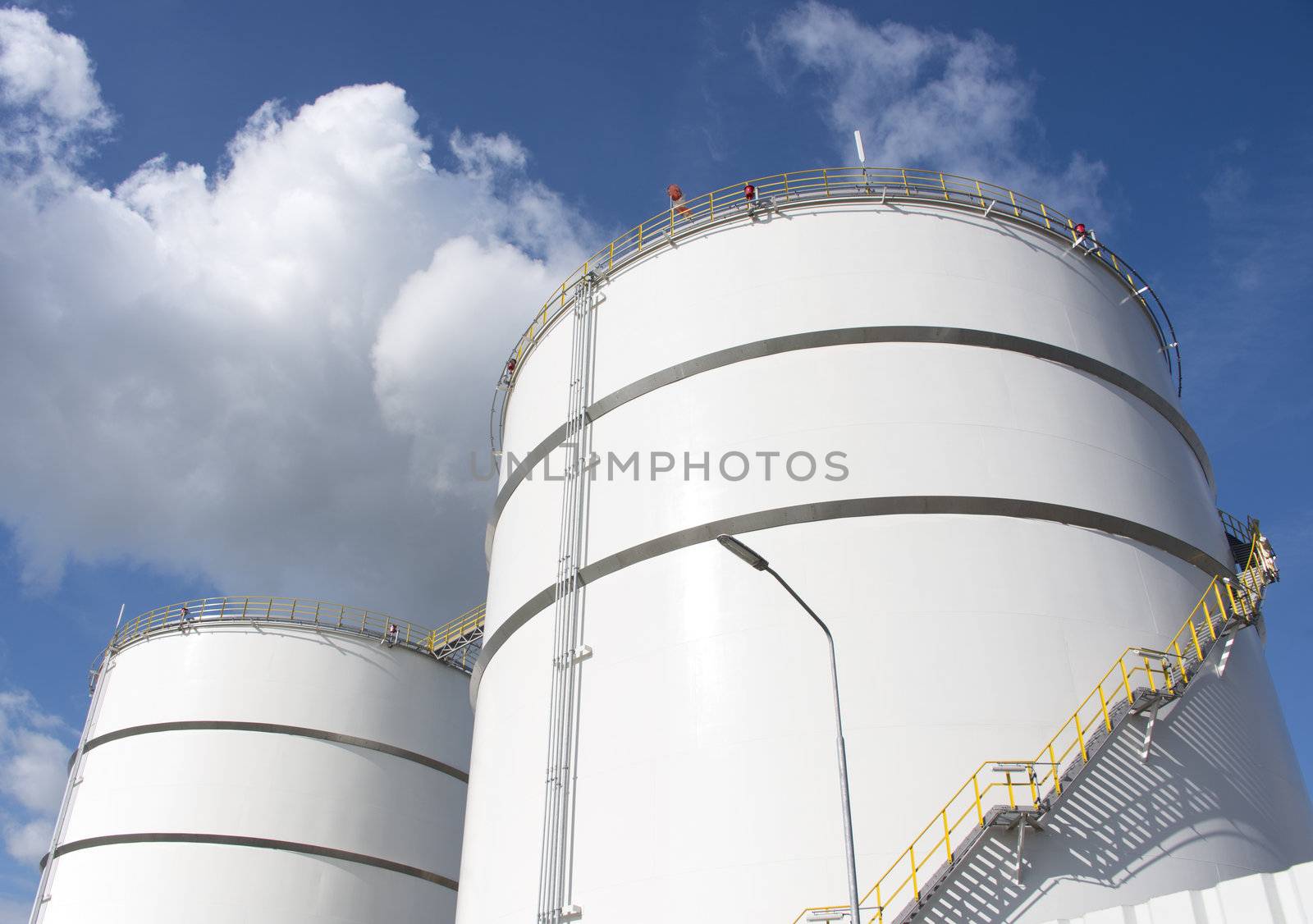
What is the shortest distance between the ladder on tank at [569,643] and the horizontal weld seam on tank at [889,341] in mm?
Result: 639

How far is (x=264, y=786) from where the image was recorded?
74.9 feet

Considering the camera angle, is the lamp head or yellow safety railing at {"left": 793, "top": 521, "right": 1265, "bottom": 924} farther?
yellow safety railing at {"left": 793, "top": 521, "right": 1265, "bottom": 924}

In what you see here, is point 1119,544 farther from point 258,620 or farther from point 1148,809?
point 258,620

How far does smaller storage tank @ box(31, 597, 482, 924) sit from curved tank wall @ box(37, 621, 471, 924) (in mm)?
34

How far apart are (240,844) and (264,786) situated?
125 cm

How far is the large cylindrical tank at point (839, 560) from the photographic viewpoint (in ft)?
37.6

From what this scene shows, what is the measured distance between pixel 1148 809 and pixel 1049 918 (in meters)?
1.76

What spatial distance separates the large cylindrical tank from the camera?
11461 millimetres

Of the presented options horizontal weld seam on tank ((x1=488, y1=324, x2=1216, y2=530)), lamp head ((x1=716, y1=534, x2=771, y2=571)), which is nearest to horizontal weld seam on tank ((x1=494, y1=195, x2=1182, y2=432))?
horizontal weld seam on tank ((x1=488, y1=324, x2=1216, y2=530))

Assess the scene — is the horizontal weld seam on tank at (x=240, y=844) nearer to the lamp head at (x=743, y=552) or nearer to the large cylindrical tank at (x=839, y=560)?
the large cylindrical tank at (x=839, y=560)

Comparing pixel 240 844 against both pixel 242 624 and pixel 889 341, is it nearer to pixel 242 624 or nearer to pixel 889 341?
pixel 242 624

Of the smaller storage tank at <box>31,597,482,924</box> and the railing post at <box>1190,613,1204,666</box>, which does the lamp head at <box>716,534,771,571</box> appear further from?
the smaller storage tank at <box>31,597,482,924</box>

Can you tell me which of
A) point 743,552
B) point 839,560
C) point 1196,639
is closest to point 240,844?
point 839,560

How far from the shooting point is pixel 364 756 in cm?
2405
